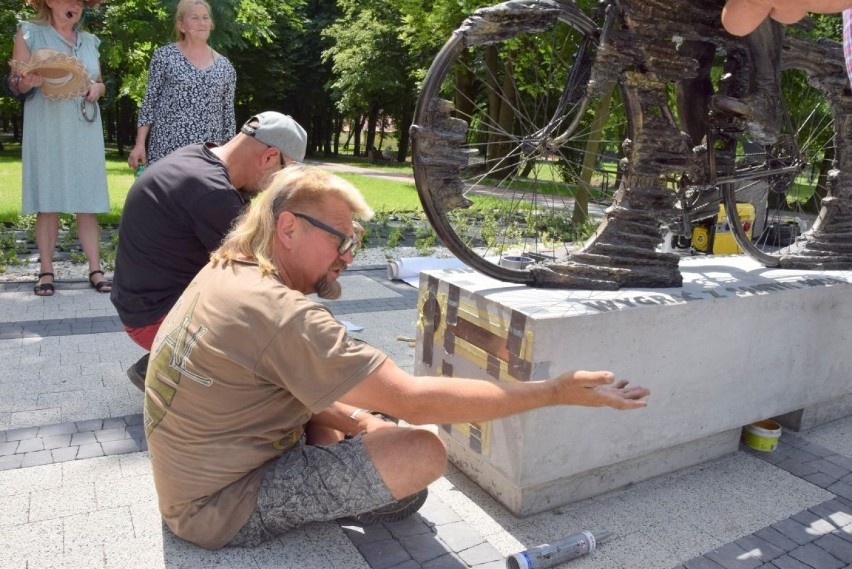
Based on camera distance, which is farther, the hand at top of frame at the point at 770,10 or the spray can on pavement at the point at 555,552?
the hand at top of frame at the point at 770,10

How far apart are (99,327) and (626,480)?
3.28 m

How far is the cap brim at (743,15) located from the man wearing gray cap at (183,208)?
180 centimetres

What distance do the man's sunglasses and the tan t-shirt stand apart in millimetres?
208

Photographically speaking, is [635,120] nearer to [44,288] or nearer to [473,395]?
[473,395]

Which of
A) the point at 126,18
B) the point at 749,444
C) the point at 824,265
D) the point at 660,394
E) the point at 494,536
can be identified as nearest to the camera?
the point at 494,536

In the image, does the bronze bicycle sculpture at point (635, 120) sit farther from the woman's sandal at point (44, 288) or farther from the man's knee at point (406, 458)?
the woman's sandal at point (44, 288)

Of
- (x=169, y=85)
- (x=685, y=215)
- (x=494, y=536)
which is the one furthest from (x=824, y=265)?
(x=169, y=85)

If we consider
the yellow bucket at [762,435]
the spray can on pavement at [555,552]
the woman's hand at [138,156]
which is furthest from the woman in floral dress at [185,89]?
the yellow bucket at [762,435]

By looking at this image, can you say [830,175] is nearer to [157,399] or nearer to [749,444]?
[749,444]

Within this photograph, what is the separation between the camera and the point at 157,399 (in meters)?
2.13

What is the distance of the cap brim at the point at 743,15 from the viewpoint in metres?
2.84

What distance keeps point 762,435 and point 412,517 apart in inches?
71.9

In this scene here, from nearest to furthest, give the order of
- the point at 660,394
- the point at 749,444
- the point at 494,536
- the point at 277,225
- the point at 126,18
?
the point at 277,225 → the point at 494,536 → the point at 660,394 → the point at 749,444 → the point at 126,18

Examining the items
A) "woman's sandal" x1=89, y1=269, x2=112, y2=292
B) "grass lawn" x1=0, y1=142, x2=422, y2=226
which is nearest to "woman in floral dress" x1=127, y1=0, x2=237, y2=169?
"woman's sandal" x1=89, y1=269, x2=112, y2=292
